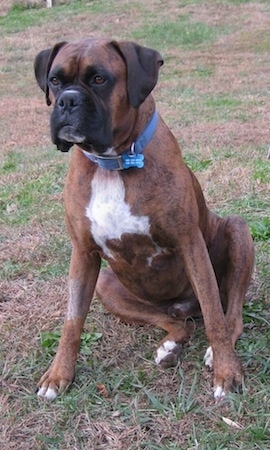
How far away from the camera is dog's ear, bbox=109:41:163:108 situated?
115 inches

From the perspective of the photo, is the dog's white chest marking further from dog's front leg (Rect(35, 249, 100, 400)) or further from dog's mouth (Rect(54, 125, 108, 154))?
dog's front leg (Rect(35, 249, 100, 400))

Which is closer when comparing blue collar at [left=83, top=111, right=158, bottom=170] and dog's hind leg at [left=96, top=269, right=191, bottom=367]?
blue collar at [left=83, top=111, right=158, bottom=170]

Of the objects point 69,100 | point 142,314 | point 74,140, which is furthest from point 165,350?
point 69,100

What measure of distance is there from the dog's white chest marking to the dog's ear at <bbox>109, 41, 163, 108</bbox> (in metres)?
0.37

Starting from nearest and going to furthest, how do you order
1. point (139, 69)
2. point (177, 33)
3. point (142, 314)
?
point (139, 69) < point (142, 314) < point (177, 33)

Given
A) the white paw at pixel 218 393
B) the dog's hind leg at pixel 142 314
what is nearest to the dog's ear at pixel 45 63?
the dog's hind leg at pixel 142 314

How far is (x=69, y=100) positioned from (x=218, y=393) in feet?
4.54

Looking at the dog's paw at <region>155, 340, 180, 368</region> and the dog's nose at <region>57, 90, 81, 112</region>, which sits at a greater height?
the dog's nose at <region>57, 90, 81, 112</region>

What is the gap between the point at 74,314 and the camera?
11.1 ft

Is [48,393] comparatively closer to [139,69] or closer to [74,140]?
[74,140]

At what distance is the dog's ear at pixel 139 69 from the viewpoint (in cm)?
293

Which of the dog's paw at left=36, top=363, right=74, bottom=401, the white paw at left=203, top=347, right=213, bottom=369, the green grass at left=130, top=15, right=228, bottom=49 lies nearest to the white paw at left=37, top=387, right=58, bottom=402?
the dog's paw at left=36, top=363, right=74, bottom=401

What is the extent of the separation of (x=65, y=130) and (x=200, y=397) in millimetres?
1274

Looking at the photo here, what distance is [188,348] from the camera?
3475 mm
